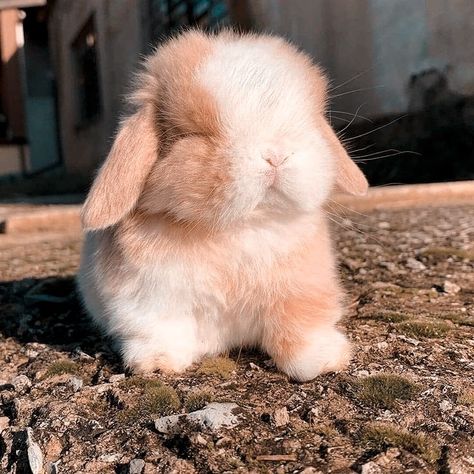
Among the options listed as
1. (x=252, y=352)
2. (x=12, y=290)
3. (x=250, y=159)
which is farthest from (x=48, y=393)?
(x=12, y=290)

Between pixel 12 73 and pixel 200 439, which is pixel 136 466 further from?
pixel 12 73

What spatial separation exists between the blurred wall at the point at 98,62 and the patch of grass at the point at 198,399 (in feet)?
22.1

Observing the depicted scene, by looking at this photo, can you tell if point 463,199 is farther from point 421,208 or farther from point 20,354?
point 20,354

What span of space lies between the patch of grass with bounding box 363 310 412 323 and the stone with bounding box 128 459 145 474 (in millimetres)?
1108

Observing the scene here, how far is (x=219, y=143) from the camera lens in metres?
1.58

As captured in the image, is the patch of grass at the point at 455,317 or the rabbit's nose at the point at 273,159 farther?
the patch of grass at the point at 455,317

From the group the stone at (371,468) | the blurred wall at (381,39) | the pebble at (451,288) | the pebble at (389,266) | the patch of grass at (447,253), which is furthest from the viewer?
the blurred wall at (381,39)

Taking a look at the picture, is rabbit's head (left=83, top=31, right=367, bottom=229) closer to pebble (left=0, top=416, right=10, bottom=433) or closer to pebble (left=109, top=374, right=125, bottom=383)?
pebble (left=109, top=374, right=125, bottom=383)

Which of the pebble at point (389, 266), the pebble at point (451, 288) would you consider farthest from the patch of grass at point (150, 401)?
the pebble at point (389, 266)

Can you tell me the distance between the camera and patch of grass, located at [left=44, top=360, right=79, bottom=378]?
78.7 inches

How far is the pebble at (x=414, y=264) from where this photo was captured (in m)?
2.94

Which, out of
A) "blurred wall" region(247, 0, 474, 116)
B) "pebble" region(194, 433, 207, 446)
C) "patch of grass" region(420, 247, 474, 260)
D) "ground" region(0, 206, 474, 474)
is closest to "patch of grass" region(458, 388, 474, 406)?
"ground" region(0, 206, 474, 474)

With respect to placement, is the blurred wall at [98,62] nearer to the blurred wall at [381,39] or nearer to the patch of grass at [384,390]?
the blurred wall at [381,39]

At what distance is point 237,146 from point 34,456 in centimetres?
89
